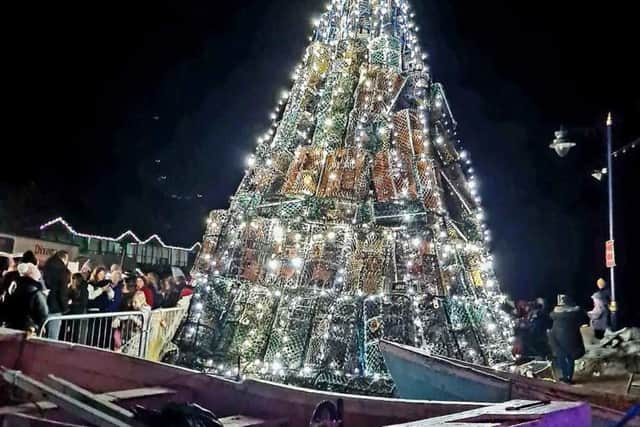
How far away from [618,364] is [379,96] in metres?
7.32

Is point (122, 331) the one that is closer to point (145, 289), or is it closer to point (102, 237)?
point (145, 289)

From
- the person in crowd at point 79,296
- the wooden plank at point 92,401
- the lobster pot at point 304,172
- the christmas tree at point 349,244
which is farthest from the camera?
the person in crowd at point 79,296

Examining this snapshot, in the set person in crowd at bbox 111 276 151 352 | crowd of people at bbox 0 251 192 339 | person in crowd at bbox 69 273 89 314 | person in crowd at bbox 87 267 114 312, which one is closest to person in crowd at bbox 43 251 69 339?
crowd of people at bbox 0 251 192 339

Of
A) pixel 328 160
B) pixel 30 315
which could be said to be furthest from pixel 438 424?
pixel 328 160

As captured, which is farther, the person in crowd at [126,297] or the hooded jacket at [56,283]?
the person in crowd at [126,297]

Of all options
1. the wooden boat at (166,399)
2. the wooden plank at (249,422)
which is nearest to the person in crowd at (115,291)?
the wooden boat at (166,399)

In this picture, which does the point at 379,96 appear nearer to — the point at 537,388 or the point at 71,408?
the point at 537,388

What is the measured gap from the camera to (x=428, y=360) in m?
5.38

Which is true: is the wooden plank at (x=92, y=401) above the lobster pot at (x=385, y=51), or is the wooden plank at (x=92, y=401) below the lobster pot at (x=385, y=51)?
below

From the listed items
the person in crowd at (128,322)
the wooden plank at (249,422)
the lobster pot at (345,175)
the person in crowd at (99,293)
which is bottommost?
the wooden plank at (249,422)

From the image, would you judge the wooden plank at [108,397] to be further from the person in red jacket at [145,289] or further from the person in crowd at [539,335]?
the person in crowd at [539,335]

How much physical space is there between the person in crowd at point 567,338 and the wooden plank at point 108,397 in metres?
7.81

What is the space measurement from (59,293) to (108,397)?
5.36 metres

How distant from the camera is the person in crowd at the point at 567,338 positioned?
9.90 m
